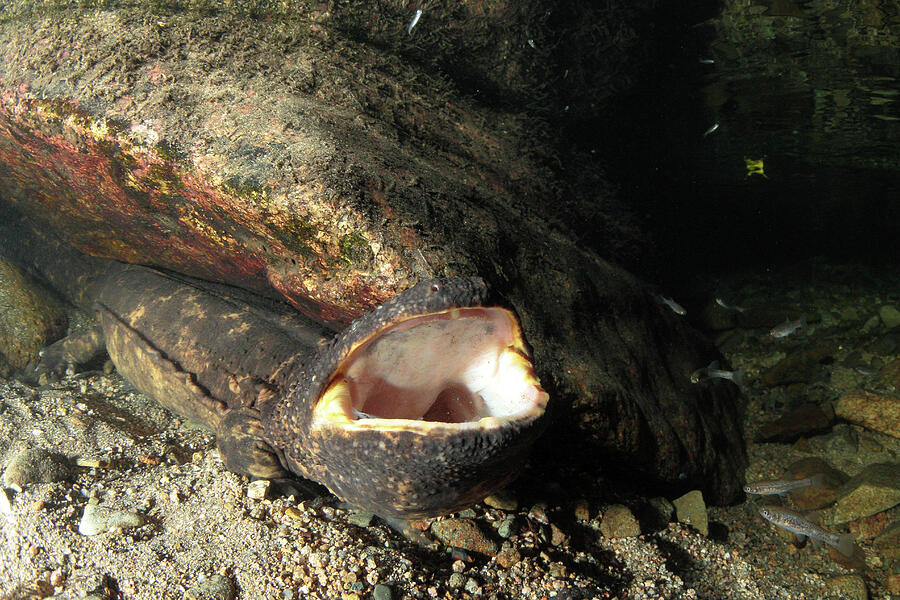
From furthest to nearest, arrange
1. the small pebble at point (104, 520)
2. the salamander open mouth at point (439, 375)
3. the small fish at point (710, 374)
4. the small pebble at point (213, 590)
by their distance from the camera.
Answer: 1. the small fish at point (710, 374)
2. the small pebble at point (104, 520)
3. the small pebble at point (213, 590)
4. the salamander open mouth at point (439, 375)

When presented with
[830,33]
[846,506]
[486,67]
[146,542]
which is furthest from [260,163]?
[830,33]

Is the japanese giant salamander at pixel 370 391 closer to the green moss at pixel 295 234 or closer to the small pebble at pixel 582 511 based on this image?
the green moss at pixel 295 234

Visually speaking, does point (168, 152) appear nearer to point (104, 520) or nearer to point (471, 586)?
point (104, 520)

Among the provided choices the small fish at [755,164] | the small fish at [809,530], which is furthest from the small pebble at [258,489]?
the small fish at [755,164]

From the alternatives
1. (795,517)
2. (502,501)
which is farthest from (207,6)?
(795,517)

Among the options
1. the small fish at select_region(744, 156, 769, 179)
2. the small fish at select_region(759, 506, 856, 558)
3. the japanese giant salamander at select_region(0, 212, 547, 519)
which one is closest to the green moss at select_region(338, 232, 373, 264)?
the japanese giant salamander at select_region(0, 212, 547, 519)

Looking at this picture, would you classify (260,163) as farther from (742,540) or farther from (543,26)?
(742,540)
